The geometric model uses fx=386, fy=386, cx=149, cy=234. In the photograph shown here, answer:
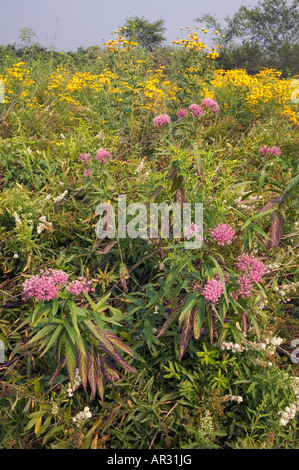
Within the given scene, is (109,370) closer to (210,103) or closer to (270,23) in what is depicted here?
(210,103)

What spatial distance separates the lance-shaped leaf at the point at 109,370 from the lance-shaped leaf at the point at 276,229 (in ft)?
2.92

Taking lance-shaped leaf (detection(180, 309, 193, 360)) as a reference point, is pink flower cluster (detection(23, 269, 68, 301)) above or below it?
above

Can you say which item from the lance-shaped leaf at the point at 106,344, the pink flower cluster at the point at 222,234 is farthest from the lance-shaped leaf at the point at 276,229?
the lance-shaped leaf at the point at 106,344

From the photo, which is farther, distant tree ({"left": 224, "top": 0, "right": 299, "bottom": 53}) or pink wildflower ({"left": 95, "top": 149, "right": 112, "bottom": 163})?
distant tree ({"left": 224, "top": 0, "right": 299, "bottom": 53})

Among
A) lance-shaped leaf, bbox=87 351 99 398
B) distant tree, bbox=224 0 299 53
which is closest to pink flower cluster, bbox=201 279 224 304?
lance-shaped leaf, bbox=87 351 99 398

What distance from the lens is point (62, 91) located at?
5129mm

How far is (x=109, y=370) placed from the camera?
1580 mm

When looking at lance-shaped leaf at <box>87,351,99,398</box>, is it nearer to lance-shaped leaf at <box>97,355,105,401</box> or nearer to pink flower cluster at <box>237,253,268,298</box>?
lance-shaped leaf at <box>97,355,105,401</box>

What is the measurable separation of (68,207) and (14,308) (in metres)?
0.83

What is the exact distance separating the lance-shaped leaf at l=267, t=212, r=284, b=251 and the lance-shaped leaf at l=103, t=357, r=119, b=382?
2.92ft

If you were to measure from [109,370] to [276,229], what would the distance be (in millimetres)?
979

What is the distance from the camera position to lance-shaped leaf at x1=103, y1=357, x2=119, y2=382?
61.7 inches

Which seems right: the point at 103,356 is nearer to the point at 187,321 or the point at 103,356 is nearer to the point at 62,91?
the point at 187,321
